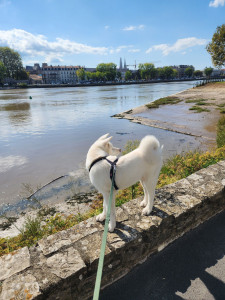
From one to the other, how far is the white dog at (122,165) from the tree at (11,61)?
5457 inches

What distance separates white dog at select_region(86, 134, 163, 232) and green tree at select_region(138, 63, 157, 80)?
6677 inches

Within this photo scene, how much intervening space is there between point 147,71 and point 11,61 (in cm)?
10371

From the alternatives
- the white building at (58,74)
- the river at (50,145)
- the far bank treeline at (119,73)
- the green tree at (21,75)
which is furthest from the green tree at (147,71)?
the river at (50,145)

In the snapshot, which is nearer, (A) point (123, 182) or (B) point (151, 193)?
(A) point (123, 182)

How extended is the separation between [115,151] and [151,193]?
37.5 inches

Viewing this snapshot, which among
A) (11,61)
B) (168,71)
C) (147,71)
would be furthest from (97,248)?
(168,71)

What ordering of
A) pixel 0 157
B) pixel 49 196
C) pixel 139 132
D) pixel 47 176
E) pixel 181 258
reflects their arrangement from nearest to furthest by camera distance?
pixel 181 258, pixel 49 196, pixel 47 176, pixel 0 157, pixel 139 132

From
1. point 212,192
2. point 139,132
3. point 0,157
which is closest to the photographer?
point 212,192

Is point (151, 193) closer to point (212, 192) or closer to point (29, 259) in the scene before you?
point (212, 192)

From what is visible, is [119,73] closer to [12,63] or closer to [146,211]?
[12,63]

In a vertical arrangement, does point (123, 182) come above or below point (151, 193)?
above

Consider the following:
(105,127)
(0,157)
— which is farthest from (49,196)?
(105,127)

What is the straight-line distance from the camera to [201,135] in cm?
1383

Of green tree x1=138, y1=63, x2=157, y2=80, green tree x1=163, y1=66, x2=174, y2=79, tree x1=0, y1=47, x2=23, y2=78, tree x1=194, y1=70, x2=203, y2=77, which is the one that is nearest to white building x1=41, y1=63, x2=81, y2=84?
tree x1=0, y1=47, x2=23, y2=78
